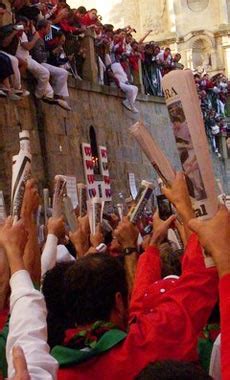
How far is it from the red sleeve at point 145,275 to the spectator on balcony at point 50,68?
10851mm

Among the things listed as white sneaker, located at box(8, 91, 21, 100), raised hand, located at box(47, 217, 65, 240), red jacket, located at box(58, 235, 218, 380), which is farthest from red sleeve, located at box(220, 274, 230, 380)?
white sneaker, located at box(8, 91, 21, 100)

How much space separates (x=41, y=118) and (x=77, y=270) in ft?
39.4

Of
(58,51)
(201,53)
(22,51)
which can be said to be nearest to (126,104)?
(58,51)

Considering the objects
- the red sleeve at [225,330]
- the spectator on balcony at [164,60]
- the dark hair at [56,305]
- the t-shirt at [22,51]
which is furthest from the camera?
the spectator on balcony at [164,60]

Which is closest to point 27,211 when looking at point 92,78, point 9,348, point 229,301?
point 9,348

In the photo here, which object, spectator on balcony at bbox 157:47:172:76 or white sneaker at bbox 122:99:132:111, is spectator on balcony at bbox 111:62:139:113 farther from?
spectator on balcony at bbox 157:47:172:76

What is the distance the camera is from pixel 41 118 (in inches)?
614

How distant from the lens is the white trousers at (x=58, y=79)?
15.5 m

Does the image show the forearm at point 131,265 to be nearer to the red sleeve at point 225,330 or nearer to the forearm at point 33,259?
the forearm at point 33,259

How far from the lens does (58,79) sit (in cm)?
1556

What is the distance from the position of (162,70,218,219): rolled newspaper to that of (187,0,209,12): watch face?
40.8 m

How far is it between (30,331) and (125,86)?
1760 cm

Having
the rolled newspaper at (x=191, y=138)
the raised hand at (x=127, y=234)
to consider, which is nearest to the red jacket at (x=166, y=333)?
the rolled newspaper at (x=191, y=138)

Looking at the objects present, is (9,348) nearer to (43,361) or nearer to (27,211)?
(43,361)
